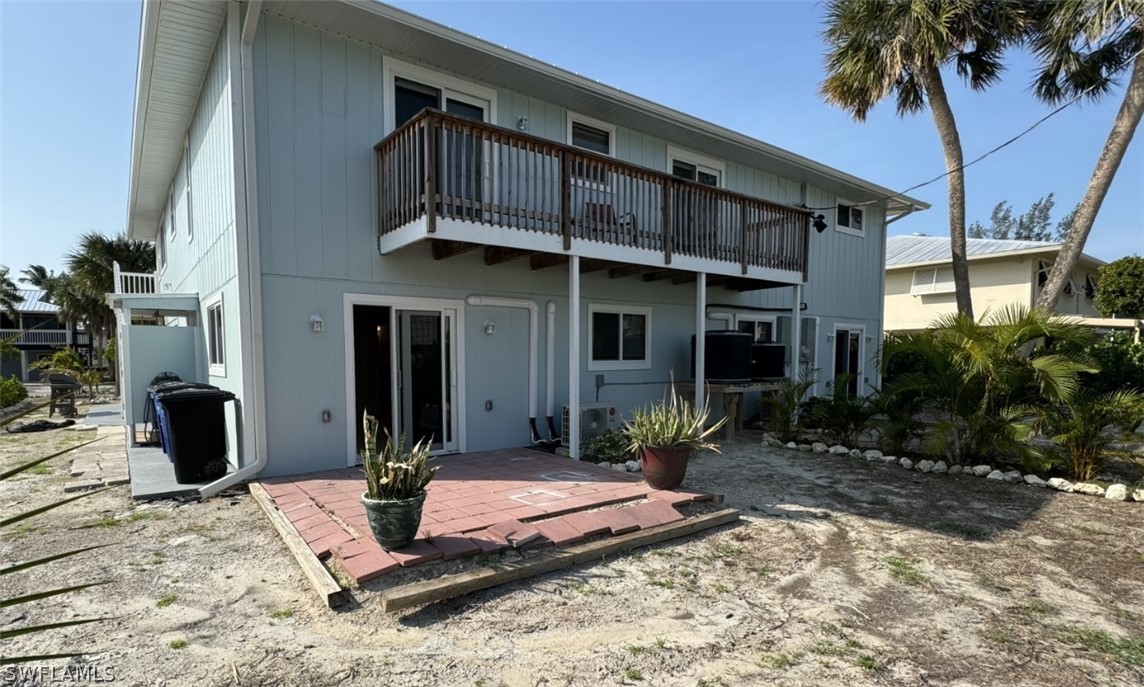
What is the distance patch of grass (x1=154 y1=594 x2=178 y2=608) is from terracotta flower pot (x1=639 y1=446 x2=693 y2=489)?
12.8 feet

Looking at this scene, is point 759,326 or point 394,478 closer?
point 394,478

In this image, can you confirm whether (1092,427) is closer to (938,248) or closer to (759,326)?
(759,326)

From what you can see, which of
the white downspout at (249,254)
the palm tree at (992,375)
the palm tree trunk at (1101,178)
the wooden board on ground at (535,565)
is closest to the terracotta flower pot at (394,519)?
the wooden board on ground at (535,565)

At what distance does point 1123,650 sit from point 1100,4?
11.1 metres

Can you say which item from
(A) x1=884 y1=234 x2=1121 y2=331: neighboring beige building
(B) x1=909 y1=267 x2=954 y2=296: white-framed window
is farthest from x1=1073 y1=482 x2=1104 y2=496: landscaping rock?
(B) x1=909 y1=267 x2=954 y2=296: white-framed window

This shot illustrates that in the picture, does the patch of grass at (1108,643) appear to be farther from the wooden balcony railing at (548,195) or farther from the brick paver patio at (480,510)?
the wooden balcony railing at (548,195)

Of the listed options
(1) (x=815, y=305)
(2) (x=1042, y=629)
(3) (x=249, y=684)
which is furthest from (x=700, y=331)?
(3) (x=249, y=684)

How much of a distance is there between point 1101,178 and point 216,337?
1475 centimetres

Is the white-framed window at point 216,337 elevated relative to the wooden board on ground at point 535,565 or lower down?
elevated

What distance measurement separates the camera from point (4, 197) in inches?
74.6

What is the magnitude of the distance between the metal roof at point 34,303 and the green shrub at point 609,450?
125ft

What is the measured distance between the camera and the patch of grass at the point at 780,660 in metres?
2.96

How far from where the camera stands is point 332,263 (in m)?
6.53

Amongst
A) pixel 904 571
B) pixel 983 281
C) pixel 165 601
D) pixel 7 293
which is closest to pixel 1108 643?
pixel 904 571
